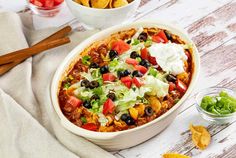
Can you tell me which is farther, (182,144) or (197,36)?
(197,36)

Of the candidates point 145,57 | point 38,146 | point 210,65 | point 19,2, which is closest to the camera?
point 38,146

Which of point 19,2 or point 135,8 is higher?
point 135,8

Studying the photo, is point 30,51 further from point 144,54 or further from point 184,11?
point 184,11

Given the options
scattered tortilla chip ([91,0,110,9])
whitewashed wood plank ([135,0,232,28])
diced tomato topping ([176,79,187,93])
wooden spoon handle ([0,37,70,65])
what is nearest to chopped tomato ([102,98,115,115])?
diced tomato topping ([176,79,187,93])

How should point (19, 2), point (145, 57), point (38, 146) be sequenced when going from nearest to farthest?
point (38, 146), point (145, 57), point (19, 2)

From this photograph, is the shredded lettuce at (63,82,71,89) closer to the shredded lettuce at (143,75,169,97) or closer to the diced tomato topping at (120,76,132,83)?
the diced tomato topping at (120,76,132,83)

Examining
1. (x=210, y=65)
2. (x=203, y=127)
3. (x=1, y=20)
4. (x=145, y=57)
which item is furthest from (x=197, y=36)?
(x=1, y=20)

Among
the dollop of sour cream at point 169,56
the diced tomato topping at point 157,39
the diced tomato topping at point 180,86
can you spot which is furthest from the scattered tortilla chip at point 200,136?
the diced tomato topping at point 157,39

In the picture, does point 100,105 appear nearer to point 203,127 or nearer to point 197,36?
point 203,127
